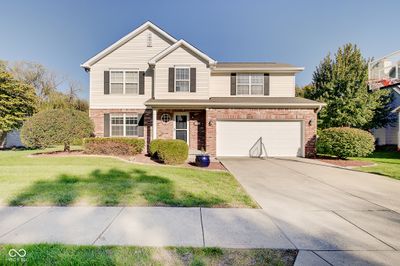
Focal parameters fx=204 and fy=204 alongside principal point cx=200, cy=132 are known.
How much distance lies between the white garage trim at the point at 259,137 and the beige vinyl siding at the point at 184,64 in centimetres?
260

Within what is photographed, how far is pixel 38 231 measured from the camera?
133 inches

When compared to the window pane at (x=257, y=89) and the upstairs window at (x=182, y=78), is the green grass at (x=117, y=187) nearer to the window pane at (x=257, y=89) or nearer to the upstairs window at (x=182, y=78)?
the upstairs window at (x=182, y=78)

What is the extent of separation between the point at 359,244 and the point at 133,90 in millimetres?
13757

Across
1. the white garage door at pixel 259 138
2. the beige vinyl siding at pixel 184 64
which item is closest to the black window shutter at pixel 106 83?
the beige vinyl siding at pixel 184 64

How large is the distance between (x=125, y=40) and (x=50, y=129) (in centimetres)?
748

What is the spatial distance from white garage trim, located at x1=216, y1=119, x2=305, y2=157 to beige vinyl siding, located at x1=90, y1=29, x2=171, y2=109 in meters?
5.98

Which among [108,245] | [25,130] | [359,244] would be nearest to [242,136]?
[359,244]

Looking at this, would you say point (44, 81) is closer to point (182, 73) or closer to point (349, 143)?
point (182, 73)

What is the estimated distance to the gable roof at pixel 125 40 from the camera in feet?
45.4

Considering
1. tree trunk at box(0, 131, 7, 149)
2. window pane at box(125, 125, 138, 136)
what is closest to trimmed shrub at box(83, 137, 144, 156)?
window pane at box(125, 125, 138, 136)

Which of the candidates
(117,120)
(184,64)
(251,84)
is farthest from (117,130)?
(251,84)

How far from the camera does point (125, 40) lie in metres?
14.1

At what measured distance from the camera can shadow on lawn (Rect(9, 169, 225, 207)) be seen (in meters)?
4.74

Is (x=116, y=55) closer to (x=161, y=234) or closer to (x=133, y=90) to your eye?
(x=133, y=90)
